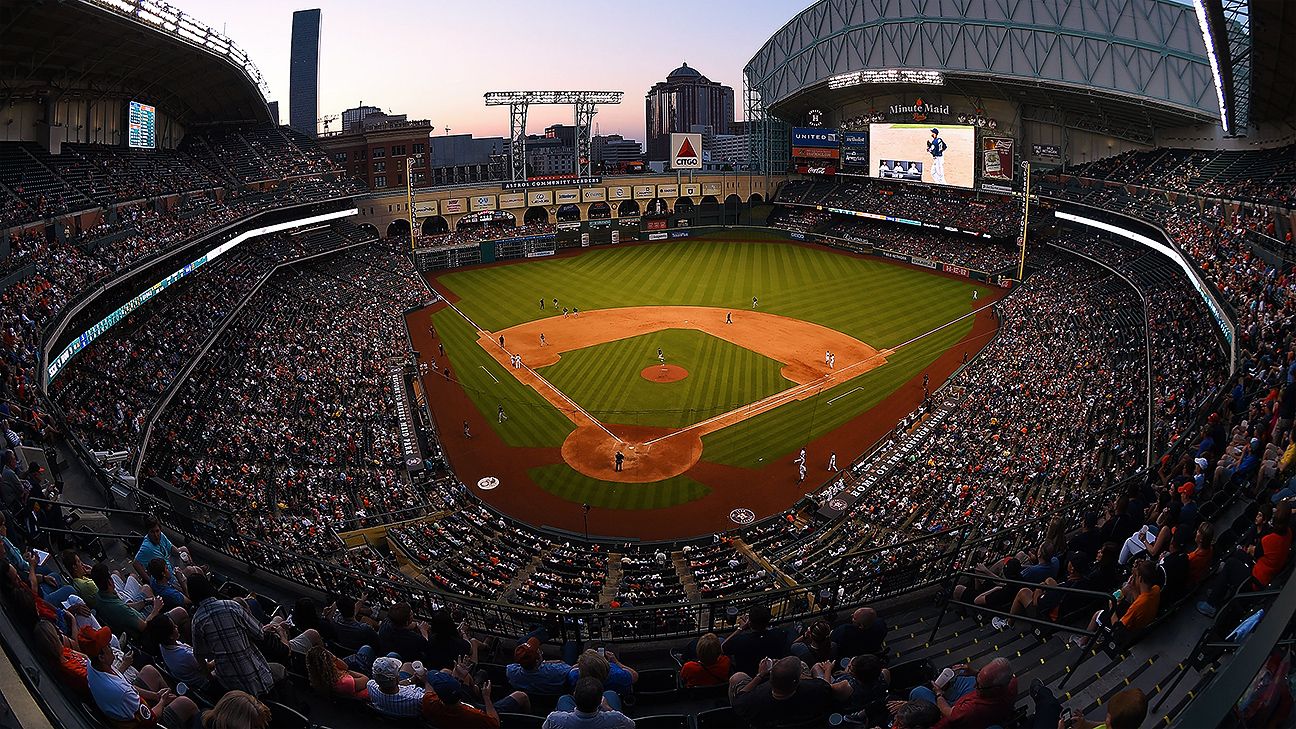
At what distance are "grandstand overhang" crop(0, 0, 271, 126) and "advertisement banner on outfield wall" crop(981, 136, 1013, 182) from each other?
176 ft

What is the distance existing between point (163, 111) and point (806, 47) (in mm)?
53176

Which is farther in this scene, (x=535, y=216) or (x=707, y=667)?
(x=535, y=216)

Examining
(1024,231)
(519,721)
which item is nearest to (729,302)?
(1024,231)

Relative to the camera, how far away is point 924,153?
65.6 m

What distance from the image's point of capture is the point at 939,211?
66125 mm

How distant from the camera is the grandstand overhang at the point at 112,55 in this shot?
98.5 feet

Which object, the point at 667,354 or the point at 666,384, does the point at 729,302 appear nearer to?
the point at 667,354

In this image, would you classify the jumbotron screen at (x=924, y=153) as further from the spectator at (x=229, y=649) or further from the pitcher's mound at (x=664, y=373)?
the spectator at (x=229, y=649)

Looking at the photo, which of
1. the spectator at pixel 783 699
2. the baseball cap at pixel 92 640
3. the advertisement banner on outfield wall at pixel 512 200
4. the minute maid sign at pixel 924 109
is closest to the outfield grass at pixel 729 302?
the advertisement banner on outfield wall at pixel 512 200

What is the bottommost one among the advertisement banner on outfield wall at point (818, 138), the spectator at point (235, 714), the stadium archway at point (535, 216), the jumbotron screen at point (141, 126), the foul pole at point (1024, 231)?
the spectator at point (235, 714)

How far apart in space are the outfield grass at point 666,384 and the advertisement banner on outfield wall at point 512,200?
36029 mm

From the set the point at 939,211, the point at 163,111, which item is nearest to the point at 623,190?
the point at 939,211

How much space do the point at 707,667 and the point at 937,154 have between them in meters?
65.1

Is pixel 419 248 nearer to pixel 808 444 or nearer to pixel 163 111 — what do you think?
pixel 163 111
